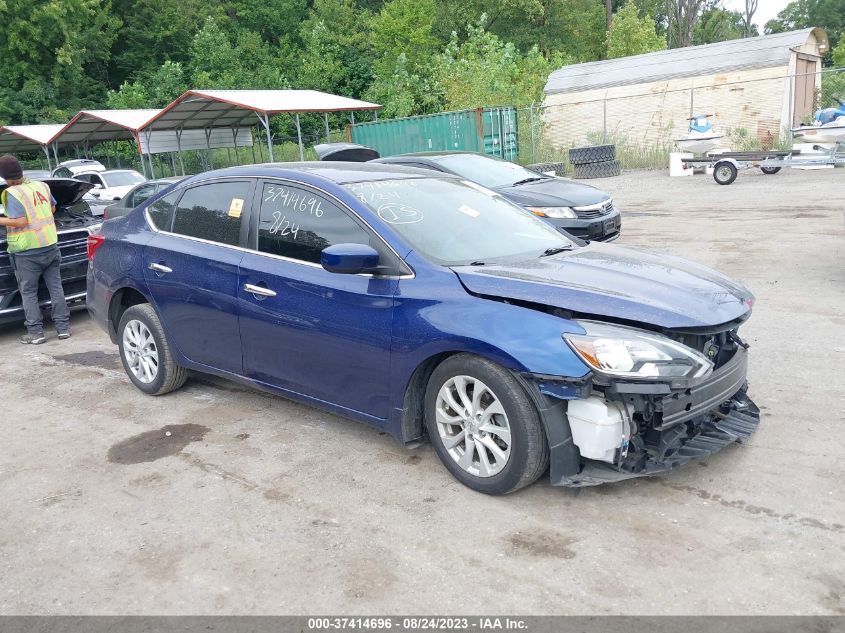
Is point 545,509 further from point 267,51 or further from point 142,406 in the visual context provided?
point 267,51

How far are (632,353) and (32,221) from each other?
249 inches

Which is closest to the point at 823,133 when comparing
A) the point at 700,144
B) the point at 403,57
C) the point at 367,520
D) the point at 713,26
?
the point at 700,144

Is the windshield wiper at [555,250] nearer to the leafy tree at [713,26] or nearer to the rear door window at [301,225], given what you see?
the rear door window at [301,225]

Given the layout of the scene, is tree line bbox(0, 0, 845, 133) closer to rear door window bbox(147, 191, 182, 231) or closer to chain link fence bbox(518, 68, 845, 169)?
chain link fence bbox(518, 68, 845, 169)

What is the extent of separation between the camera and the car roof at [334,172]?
15.2ft

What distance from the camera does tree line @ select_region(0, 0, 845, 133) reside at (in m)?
35.5

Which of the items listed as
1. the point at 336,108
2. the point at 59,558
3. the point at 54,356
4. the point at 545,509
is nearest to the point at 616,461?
the point at 545,509

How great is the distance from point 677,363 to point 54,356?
19.7ft

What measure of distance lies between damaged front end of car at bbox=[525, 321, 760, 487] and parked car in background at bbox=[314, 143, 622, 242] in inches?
209

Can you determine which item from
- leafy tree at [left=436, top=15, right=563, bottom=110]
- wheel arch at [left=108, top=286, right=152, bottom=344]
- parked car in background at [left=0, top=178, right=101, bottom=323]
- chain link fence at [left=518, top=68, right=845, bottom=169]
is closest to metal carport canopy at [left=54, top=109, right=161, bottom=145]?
leafy tree at [left=436, top=15, right=563, bottom=110]

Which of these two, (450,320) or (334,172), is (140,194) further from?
(450,320)

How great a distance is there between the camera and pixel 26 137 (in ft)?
106
